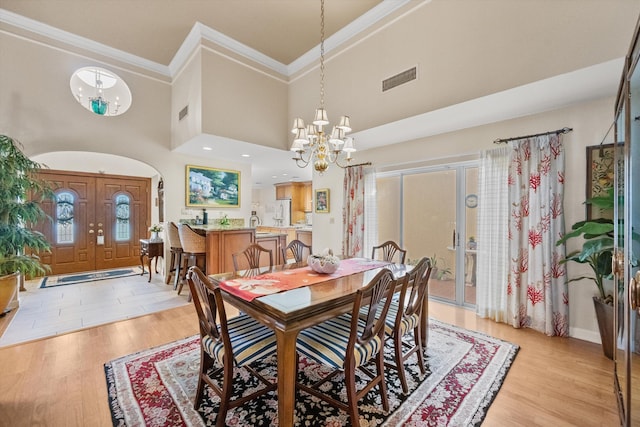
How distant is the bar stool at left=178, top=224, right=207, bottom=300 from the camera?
13.5 feet

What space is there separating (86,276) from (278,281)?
561 centimetres

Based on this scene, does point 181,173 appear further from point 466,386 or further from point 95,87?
point 466,386

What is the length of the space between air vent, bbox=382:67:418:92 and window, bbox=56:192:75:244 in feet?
21.9


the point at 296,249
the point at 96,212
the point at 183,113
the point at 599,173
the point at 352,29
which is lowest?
the point at 296,249

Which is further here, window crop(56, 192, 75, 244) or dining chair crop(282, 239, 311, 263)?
window crop(56, 192, 75, 244)

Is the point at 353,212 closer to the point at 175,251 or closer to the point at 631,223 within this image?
the point at 175,251

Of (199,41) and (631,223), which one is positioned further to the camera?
(199,41)

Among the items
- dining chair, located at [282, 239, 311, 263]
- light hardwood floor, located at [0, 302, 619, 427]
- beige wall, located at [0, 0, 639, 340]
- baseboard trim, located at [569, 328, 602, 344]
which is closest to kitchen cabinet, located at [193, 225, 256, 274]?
beige wall, located at [0, 0, 639, 340]

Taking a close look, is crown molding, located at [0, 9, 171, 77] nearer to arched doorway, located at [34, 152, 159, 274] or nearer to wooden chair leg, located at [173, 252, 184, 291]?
arched doorway, located at [34, 152, 159, 274]

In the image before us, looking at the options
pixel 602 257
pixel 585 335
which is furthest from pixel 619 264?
pixel 585 335

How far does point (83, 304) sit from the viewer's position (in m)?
3.79

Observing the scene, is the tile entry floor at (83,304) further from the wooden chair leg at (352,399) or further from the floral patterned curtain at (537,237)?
the floral patterned curtain at (537,237)

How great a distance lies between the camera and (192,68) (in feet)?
13.0

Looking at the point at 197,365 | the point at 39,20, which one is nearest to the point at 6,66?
the point at 39,20
